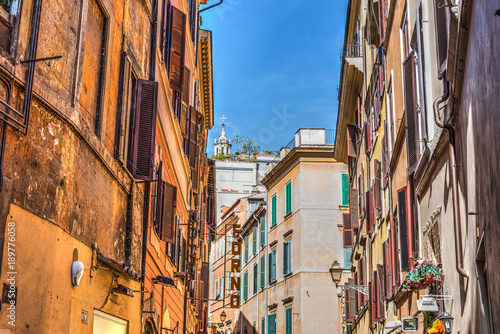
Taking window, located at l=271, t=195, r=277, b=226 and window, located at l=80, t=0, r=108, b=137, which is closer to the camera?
window, located at l=80, t=0, r=108, b=137

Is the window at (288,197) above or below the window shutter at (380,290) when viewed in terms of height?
above

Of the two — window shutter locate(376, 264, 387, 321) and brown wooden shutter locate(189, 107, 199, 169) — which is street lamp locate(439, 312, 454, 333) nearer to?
window shutter locate(376, 264, 387, 321)

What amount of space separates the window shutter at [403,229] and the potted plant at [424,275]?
236cm

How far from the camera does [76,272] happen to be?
7.58 m

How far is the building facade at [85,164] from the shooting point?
20.2 ft

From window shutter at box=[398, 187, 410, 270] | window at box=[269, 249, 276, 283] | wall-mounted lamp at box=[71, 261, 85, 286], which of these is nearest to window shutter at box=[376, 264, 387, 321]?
window shutter at box=[398, 187, 410, 270]

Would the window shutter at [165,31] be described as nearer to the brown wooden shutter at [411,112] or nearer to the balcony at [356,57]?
the brown wooden shutter at [411,112]

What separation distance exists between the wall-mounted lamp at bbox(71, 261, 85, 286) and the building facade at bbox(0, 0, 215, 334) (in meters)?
0.02

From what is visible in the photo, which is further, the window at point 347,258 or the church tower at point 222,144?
the church tower at point 222,144

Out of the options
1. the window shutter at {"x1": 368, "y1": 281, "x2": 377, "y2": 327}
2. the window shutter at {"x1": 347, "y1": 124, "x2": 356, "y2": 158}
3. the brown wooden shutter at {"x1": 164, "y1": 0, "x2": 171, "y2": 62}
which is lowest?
the window shutter at {"x1": 368, "y1": 281, "x2": 377, "y2": 327}

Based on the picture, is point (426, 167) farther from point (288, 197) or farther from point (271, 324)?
point (271, 324)

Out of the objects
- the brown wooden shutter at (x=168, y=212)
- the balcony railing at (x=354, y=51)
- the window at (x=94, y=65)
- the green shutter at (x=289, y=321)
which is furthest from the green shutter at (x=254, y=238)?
the window at (x=94, y=65)

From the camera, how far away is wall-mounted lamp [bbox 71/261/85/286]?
24.8 ft

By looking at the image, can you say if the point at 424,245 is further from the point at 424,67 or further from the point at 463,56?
the point at 463,56
